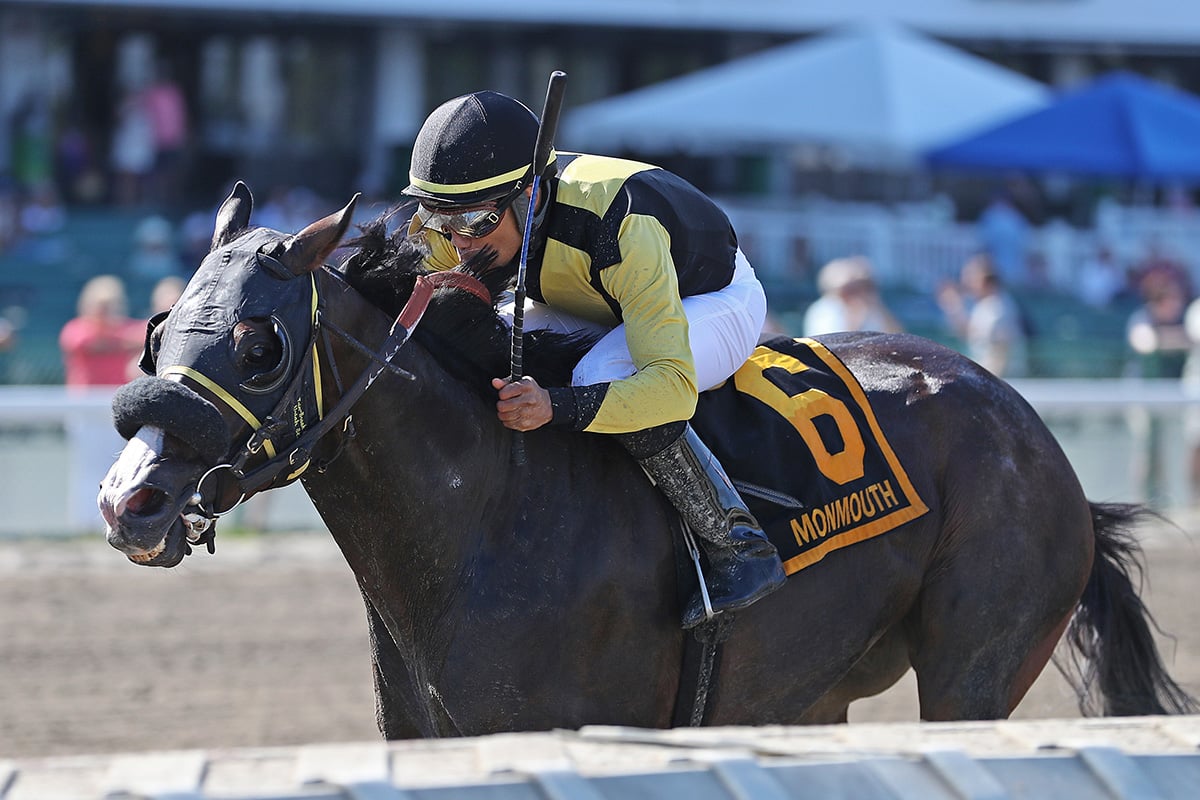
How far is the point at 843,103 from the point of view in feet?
49.1

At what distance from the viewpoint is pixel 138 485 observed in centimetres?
286

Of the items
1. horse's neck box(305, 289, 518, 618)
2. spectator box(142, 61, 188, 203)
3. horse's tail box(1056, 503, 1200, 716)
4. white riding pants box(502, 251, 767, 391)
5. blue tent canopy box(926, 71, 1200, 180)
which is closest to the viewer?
horse's neck box(305, 289, 518, 618)

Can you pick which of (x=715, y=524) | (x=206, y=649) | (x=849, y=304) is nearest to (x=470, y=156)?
(x=715, y=524)

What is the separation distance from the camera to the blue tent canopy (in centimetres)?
1381

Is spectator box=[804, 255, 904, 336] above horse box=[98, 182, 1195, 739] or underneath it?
underneath

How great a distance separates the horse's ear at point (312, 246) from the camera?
3061 millimetres

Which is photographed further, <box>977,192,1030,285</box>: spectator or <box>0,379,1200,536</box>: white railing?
<box>977,192,1030,285</box>: spectator

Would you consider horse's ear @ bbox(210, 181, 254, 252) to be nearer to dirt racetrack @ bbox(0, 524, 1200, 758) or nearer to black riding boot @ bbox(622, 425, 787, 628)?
black riding boot @ bbox(622, 425, 787, 628)

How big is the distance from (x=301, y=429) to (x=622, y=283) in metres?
0.76

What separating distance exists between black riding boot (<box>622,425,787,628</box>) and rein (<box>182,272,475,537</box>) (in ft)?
1.80

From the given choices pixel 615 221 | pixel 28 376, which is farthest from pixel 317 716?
pixel 28 376

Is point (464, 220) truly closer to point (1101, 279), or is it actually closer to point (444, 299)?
point (444, 299)

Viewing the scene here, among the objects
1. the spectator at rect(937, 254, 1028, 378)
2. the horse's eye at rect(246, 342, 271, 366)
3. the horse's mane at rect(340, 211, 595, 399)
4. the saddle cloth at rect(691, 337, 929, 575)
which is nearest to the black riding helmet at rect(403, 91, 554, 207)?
the horse's mane at rect(340, 211, 595, 399)

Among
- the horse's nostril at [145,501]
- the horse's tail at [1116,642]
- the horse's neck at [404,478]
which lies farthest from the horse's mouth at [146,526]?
the horse's tail at [1116,642]
